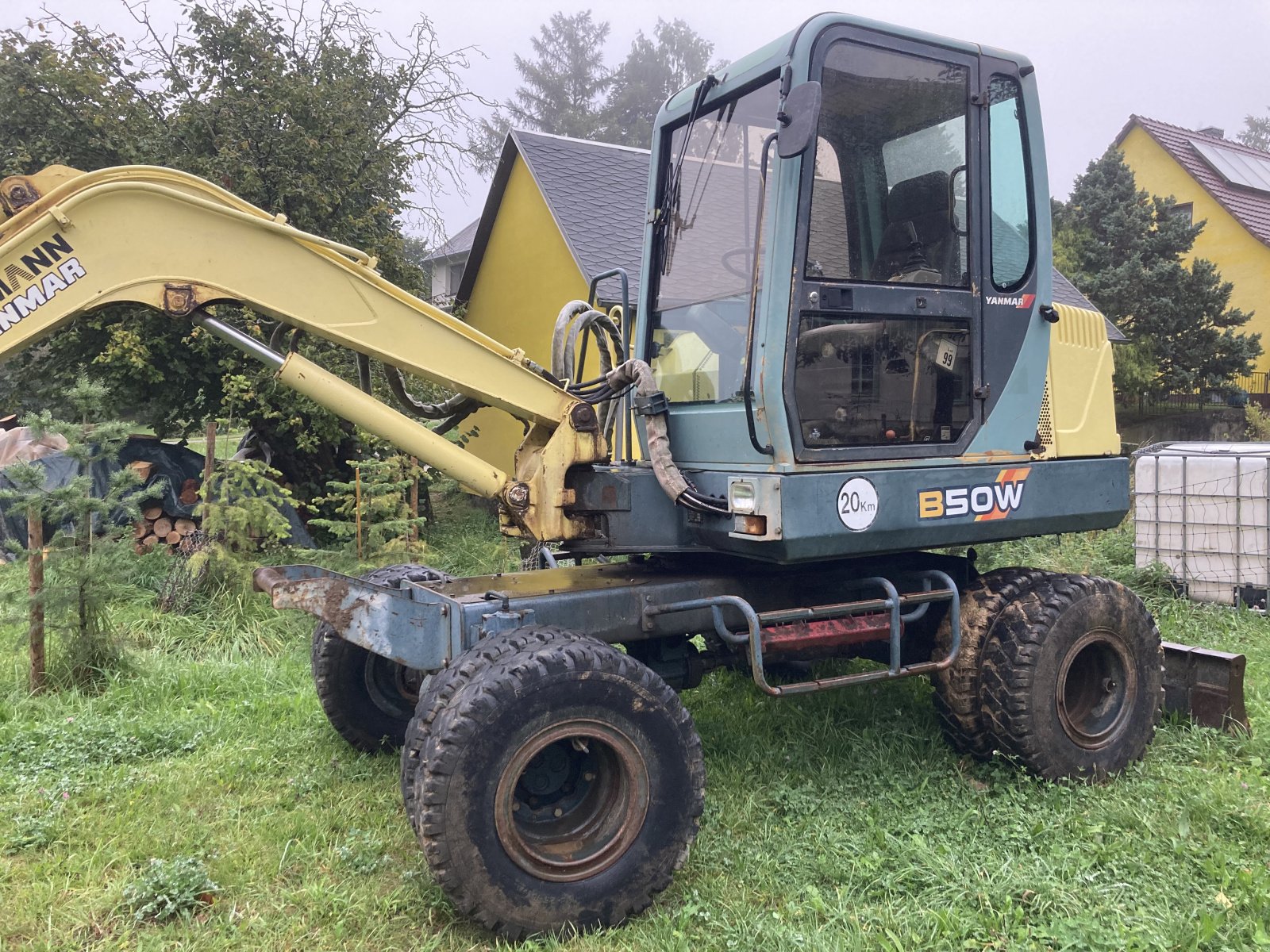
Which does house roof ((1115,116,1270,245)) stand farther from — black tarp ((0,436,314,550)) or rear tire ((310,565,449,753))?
rear tire ((310,565,449,753))

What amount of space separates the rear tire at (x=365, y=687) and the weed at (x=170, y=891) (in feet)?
3.99

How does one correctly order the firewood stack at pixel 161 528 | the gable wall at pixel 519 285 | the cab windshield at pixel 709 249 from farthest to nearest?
the gable wall at pixel 519 285
the firewood stack at pixel 161 528
the cab windshield at pixel 709 249

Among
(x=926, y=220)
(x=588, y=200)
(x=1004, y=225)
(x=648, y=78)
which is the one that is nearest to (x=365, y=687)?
(x=926, y=220)

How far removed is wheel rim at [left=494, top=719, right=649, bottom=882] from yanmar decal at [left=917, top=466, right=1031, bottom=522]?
1.59 metres

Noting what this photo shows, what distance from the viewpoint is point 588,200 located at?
1251cm

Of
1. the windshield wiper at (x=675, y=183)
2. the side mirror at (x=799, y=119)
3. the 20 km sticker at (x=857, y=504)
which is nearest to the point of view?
the side mirror at (x=799, y=119)

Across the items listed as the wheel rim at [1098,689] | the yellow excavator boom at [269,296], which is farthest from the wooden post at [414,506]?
the wheel rim at [1098,689]

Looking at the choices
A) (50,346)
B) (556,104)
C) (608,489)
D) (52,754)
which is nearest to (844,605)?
(608,489)

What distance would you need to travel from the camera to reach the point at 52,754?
438 cm

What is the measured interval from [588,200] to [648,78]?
109ft

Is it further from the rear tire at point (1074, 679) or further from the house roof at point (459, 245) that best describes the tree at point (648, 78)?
the rear tire at point (1074, 679)

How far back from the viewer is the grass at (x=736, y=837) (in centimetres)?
304

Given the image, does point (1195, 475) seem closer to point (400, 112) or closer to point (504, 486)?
point (504, 486)

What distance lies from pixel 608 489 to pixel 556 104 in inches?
1582
